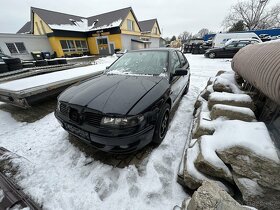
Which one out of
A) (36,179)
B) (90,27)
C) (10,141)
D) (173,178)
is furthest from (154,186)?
(90,27)

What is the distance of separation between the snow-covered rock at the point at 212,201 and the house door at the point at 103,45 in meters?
23.6

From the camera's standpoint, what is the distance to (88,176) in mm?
1988

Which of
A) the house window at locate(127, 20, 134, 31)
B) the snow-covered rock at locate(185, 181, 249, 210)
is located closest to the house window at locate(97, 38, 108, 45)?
the house window at locate(127, 20, 134, 31)

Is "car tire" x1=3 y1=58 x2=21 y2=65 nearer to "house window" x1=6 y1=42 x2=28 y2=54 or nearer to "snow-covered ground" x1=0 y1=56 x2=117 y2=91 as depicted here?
"snow-covered ground" x1=0 y1=56 x2=117 y2=91

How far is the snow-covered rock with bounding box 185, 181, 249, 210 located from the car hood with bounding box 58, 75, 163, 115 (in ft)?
3.71

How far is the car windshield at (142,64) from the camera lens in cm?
285

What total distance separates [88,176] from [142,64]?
231 centimetres

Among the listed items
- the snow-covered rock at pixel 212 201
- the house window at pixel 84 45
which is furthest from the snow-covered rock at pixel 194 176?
the house window at pixel 84 45

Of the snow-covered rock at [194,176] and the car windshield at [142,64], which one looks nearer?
the snow-covered rock at [194,176]

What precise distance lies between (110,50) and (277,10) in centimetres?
4019

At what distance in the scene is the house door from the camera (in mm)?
21953

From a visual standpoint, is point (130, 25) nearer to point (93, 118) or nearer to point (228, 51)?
point (228, 51)

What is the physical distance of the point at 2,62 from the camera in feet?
22.4

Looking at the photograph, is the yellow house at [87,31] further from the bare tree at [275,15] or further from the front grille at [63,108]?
the bare tree at [275,15]
